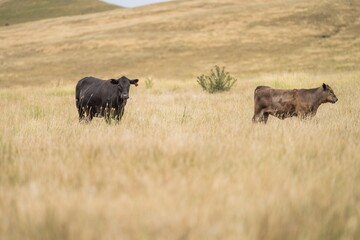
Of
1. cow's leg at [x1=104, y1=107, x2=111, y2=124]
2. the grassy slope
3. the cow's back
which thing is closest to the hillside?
the cow's back

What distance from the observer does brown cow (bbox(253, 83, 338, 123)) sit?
845 centimetres

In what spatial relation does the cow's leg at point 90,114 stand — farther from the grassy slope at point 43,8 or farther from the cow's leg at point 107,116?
the grassy slope at point 43,8

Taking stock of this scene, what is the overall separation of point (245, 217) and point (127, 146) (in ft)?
6.50

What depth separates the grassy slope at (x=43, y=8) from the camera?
316 ft

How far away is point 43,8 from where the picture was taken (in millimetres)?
104000

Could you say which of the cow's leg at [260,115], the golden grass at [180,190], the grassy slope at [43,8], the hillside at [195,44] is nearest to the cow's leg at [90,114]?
the cow's leg at [260,115]

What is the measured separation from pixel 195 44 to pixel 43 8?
73847 mm

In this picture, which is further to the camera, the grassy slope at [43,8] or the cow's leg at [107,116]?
the grassy slope at [43,8]

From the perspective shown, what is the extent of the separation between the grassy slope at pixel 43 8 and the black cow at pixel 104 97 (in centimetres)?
9017

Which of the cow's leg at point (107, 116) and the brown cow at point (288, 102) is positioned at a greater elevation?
the brown cow at point (288, 102)

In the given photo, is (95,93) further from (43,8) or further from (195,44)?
(43,8)

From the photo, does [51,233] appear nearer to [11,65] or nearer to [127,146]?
[127,146]

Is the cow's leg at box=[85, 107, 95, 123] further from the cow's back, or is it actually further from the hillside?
the hillside

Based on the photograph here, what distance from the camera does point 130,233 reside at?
1.95 meters
